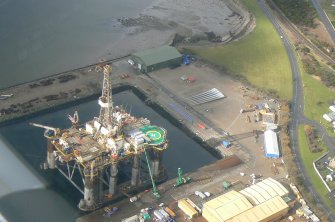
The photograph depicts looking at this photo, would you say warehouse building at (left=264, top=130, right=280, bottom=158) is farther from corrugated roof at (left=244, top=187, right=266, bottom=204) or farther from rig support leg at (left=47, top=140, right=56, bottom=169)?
rig support leg at (left=47, top=140, right=56, bottom=169)

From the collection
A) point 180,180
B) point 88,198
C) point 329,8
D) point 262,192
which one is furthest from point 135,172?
point 329,8

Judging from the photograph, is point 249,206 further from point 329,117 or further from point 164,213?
point 329,117

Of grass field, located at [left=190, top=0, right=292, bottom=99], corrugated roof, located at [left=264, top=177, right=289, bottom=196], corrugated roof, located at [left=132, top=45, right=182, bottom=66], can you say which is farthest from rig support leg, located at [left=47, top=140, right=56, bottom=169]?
grass field, located at [left=190, top=0, right=292, bottom=99]

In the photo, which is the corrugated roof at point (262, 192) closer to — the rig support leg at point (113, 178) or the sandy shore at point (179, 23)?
the rig support leg at point (113, 178)

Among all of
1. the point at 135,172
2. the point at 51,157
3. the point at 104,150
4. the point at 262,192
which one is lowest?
the point at 135,172

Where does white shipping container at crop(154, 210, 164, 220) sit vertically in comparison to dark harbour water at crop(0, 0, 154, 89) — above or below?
below

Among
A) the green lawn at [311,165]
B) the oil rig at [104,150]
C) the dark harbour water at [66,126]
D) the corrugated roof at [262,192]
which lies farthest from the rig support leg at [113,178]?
the green lawn at [311,165]
